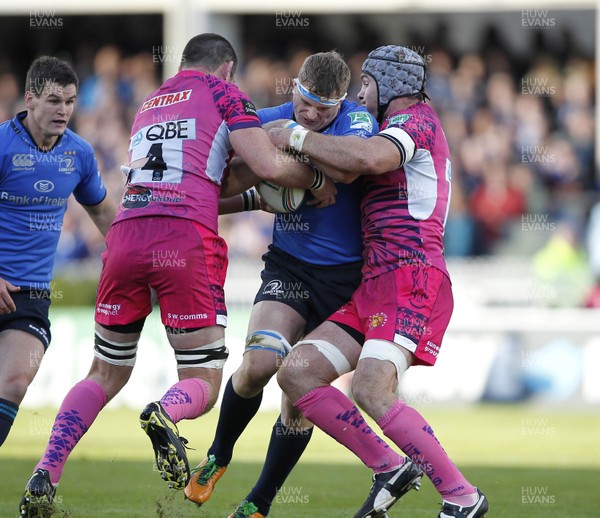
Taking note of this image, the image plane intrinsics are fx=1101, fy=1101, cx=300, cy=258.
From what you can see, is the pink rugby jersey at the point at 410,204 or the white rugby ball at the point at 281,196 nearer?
the pink rugby jersey at the point at 410,204

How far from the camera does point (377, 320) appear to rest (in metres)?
6.30

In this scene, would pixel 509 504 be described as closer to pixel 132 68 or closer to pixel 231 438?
pixel 231 438

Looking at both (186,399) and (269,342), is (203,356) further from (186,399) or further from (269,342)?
(269,342)

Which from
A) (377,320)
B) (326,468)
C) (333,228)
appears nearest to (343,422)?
(377,320)

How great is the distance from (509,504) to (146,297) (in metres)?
3.22

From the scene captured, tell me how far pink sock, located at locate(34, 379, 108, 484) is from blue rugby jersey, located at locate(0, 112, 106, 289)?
1083 millimetres

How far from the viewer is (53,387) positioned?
1439 cm

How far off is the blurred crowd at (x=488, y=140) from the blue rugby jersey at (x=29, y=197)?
32.6 ft

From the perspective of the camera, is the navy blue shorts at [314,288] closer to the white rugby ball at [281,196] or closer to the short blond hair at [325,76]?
the white rugby ball at [281,196]

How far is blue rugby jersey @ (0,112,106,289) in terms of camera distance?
7.11 metres

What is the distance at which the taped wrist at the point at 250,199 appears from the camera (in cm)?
719

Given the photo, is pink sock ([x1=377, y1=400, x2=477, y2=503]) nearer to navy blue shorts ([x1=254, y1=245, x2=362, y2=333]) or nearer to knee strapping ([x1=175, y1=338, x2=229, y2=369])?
navy blue shorts ([x1=254, y1=245, x2=362, y2=333])

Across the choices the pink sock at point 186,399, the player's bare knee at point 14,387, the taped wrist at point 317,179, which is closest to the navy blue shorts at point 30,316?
the player's bare knee at point 14,387

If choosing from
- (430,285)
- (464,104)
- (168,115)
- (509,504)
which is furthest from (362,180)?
(464,104)
